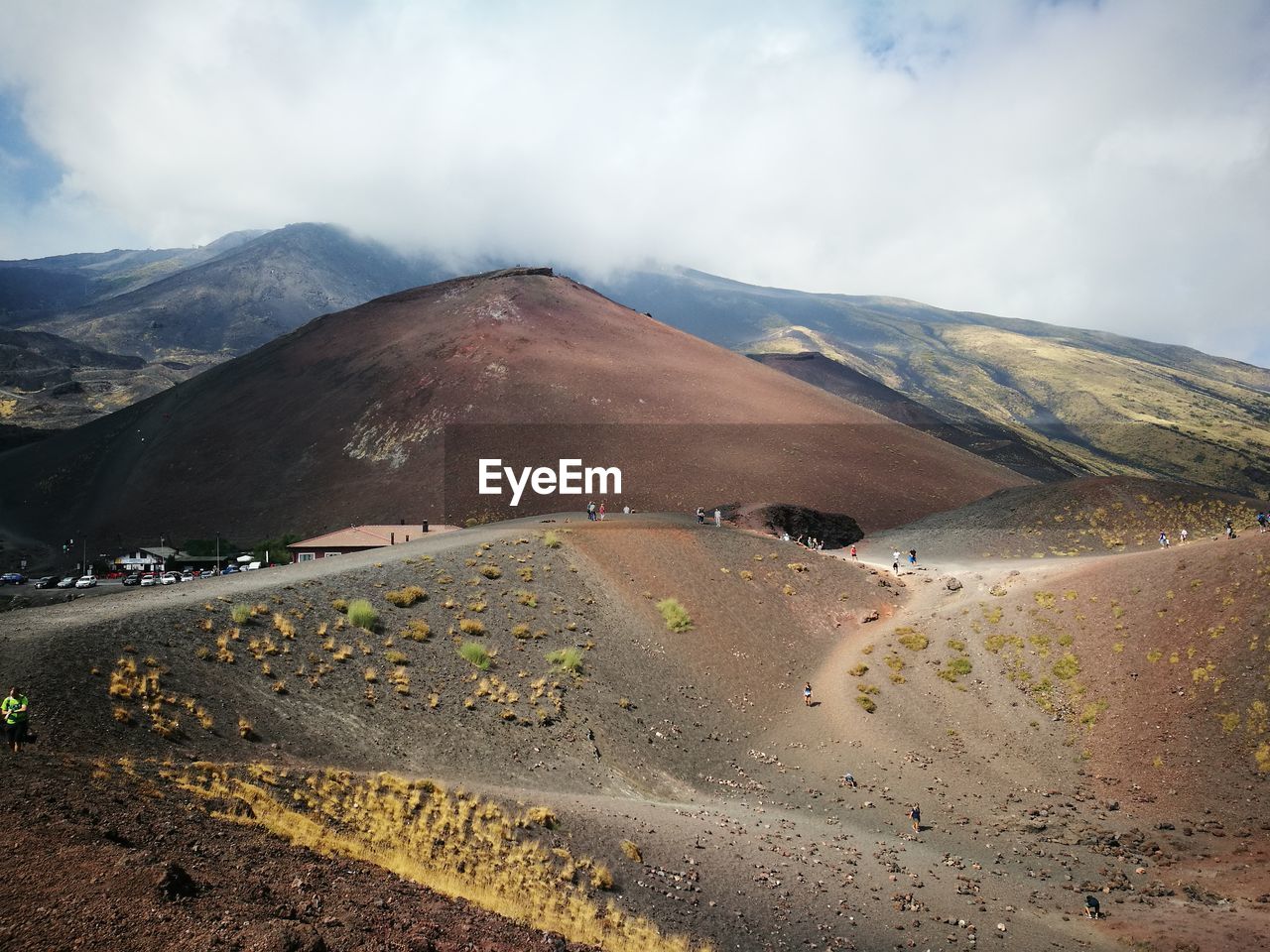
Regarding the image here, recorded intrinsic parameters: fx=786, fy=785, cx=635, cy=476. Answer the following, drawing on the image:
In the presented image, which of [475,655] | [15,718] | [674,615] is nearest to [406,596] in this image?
[475,655]

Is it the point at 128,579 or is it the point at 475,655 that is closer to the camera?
the point at 475,655

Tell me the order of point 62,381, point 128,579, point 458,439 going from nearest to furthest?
point 128,579
point 458,439
point 62,381

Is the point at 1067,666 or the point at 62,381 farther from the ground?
the point at 62,381

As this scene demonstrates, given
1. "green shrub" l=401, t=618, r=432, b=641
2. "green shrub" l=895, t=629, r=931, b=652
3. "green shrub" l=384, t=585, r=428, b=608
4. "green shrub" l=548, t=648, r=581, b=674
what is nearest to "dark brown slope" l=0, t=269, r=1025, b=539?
"green shrub" l=895, t=629, r=931, b=652

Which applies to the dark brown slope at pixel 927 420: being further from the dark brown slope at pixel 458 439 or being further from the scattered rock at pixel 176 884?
the scattered rock at pixel 176 884

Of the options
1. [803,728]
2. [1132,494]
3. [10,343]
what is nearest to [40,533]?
[803,728]

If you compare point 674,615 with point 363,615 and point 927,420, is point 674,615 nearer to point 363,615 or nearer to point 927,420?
point 363,615

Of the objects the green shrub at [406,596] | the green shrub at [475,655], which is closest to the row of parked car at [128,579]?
the green shrub at [406,596]
